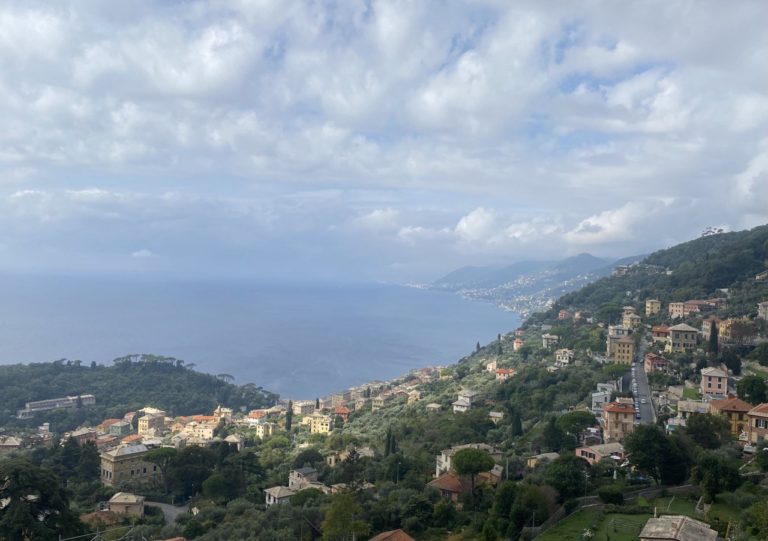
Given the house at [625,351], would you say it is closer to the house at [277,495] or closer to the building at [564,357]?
the building at [564,357]

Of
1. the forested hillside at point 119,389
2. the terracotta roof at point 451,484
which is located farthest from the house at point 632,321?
the forested hillside at point 119,389

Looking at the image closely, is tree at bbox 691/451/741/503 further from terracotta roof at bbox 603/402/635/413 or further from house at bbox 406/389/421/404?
house at bbox 406/389/421/404

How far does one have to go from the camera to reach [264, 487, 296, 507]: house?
22.8 m

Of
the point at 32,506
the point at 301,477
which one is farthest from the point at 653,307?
the point at 32,506

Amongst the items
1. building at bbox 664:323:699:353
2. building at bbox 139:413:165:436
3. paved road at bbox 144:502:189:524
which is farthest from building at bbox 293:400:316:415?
building at bbox 664:323:699:353

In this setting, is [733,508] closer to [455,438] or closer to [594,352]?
[455,438]

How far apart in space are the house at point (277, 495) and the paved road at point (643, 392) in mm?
14615

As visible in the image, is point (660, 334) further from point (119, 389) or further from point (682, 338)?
point (119, 389)

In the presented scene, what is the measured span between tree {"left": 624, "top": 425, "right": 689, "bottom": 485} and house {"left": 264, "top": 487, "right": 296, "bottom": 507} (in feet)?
40.5

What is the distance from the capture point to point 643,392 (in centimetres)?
3047

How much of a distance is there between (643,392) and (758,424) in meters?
10.3

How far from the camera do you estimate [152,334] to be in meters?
118

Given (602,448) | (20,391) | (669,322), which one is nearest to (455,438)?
(602,448)

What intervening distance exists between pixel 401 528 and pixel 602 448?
27.2 ft
